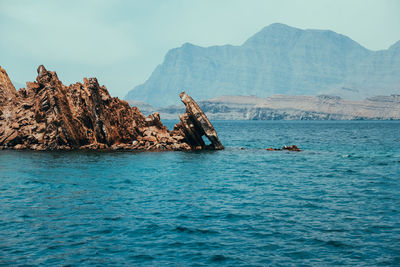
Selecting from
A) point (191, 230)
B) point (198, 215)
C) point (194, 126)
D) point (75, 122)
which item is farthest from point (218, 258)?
point (75, 122)

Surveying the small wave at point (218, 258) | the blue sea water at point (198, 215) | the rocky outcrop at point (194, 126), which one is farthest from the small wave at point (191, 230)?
the rocky outcrop at point (194, 126)

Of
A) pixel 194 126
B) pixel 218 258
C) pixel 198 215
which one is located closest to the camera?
pixel 218 258

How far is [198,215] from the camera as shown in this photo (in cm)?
2598

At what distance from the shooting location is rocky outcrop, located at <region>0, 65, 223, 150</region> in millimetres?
66938

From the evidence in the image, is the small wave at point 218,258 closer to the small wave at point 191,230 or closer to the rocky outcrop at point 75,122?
the small wave at point 191,230

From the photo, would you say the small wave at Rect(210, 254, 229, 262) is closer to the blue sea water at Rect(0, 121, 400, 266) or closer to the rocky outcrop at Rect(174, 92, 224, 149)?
the blue sea water at Rect(0, 121, 400, 266)

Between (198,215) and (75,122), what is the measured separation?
47.9m

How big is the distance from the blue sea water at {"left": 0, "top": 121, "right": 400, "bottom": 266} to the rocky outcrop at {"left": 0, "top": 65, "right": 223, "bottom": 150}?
19.5 m

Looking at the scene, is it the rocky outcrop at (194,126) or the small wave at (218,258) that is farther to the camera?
the rocky outcrop at (194,126)

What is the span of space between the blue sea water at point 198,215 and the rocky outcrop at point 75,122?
1945 centimetres

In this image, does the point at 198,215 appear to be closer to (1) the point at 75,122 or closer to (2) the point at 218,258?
(2) the point at 218,258

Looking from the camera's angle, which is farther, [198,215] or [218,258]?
[198,215]

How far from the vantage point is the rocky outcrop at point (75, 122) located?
66938 mm

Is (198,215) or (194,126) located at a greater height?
(194,126)
